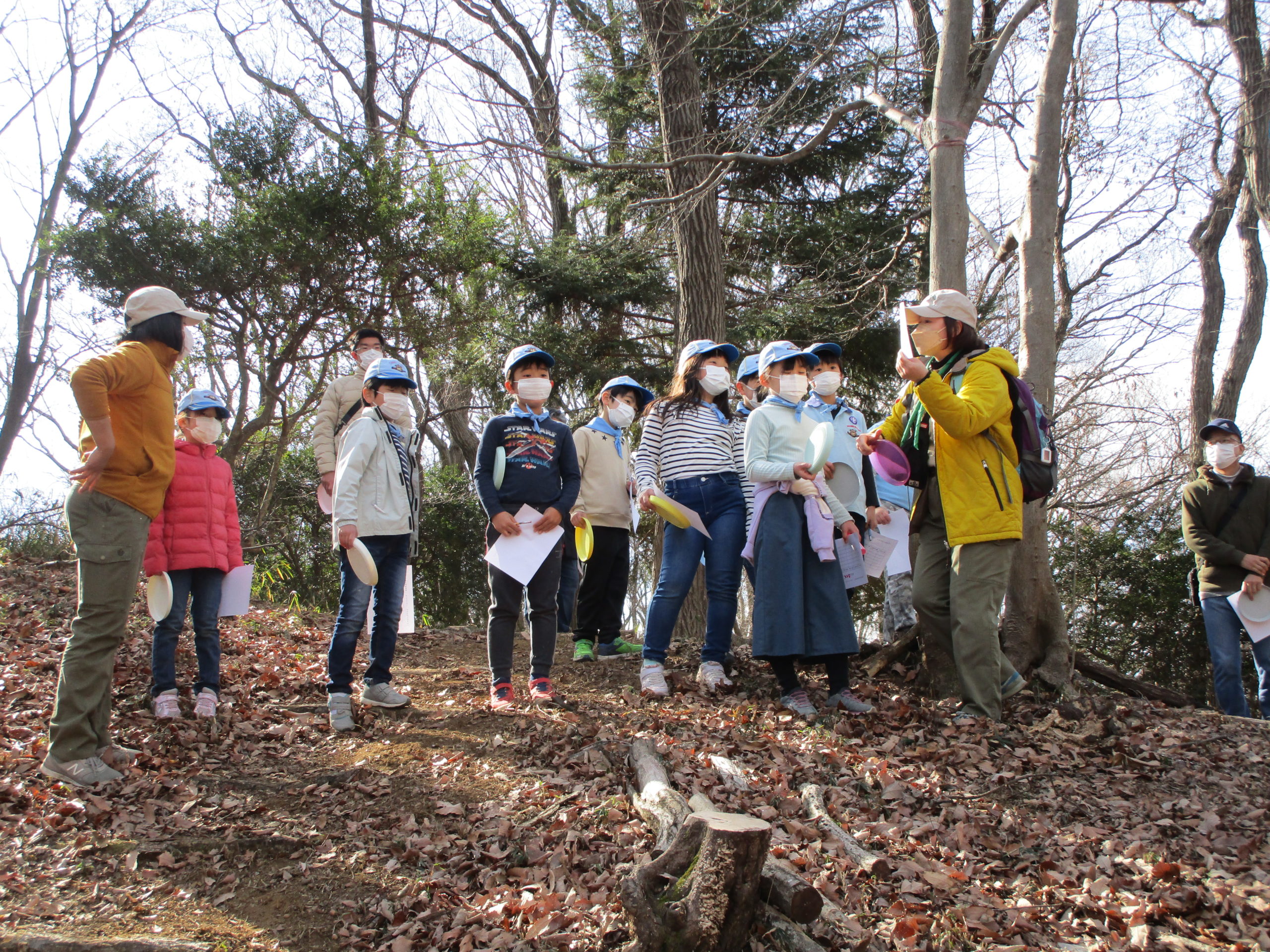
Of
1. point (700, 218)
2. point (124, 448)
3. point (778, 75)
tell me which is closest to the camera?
point (124, 448)

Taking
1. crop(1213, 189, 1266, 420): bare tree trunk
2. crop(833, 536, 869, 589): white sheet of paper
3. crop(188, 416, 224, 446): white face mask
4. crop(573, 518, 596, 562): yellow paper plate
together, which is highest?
crop(1213, 189, 1266, 420): bare tree trunk

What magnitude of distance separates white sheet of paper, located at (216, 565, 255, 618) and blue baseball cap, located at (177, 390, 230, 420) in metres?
1.03

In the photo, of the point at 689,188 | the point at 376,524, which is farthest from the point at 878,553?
the point at 689,188

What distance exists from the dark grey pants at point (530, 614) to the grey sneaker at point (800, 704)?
4.69 feet

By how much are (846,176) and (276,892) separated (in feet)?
36.8

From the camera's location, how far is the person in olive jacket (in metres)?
6.51

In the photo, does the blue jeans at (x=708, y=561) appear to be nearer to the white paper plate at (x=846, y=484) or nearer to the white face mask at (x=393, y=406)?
the white paper plate at (x=846, y=484)

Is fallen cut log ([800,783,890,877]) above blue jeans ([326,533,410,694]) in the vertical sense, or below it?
below

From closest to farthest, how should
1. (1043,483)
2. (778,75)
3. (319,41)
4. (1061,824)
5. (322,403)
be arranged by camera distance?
1. (1061,824)
2. (1043,483)
3. (322,403)
4. (778,75)
5. (319,41)

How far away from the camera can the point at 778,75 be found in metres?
11.7

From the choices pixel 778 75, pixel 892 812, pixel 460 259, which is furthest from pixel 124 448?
pixel 778 75

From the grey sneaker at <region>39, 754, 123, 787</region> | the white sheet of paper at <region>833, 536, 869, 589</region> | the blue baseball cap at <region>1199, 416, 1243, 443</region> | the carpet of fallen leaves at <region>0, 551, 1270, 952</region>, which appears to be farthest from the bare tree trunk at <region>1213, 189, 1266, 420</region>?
the grey sneaker at <region>39, 754, 123, 787</region>

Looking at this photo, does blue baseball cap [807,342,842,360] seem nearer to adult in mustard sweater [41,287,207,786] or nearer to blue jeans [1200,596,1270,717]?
→ blue jeans [1200,596,1270,717]

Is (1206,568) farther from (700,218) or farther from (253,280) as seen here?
(253,280)
